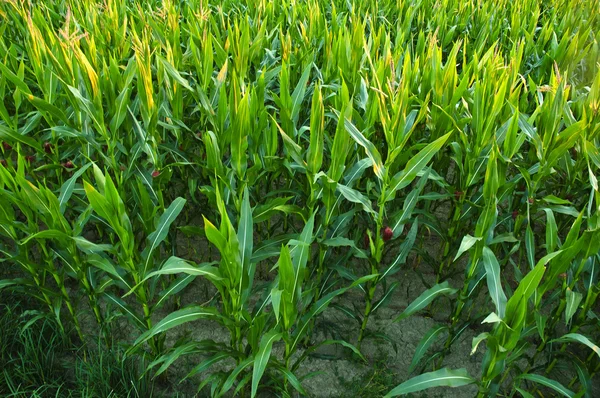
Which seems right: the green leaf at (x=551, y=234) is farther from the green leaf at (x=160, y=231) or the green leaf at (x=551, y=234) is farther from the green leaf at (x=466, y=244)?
the green leaf at (x=160, y=231)

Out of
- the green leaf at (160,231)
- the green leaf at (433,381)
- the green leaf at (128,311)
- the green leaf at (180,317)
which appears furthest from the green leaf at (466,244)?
the green leaf at (128,311)

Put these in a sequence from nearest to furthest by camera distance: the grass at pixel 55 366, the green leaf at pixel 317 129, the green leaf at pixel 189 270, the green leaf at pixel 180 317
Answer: the green leaf at pixel 189 270, the green leaf at pixel 180 317, the green leaf at pixel 317 129, the grass at pixel 55 366

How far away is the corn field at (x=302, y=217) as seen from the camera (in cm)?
162

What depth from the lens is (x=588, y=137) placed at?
6.37 ft

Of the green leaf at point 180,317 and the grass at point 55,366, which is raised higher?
the green leaf at point 180,317

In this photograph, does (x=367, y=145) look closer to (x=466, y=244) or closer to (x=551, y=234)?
(x=466, y=244)

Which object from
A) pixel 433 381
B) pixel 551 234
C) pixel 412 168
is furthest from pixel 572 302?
pixel 412 168

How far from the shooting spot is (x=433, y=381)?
1524 millimetres

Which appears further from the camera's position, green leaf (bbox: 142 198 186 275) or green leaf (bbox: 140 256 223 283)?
green leaf (bbox: 142 198 186 275)

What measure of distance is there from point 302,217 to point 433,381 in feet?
2.45

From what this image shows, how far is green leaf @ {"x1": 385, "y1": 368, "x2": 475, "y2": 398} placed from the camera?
1513 millimetres

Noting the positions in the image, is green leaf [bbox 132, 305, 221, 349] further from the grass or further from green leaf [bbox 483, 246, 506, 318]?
green leaf [bbox 483, 246, 506, 318]

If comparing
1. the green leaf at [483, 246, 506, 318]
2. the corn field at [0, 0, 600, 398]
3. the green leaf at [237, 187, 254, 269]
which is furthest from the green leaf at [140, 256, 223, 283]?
the green leaf at [483, 246, 506, 318]

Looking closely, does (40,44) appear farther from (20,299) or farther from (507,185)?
(507,185)
